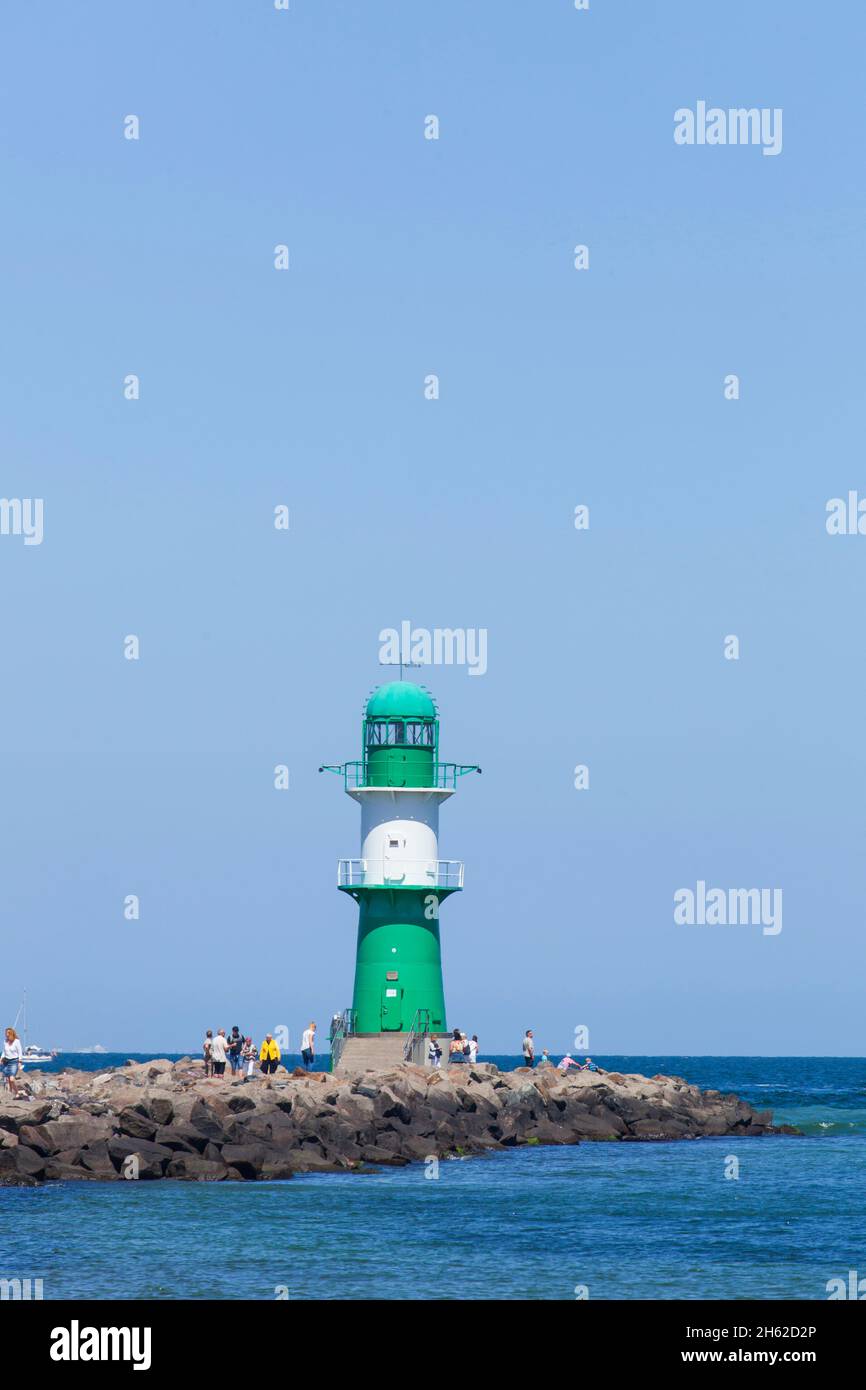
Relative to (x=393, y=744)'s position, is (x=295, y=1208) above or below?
below

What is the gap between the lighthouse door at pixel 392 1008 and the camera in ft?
142

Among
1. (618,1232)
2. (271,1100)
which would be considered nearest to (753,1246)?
(618,1232)

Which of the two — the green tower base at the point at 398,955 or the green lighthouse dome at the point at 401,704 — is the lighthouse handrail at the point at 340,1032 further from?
the green lighthouse dome at the point at 401,704

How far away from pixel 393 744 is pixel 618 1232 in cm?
1664

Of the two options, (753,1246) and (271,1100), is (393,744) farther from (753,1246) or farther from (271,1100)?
(753,1246)

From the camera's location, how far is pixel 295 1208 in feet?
97.7

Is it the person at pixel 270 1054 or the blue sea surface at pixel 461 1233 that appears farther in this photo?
the person at pixel 270 1054

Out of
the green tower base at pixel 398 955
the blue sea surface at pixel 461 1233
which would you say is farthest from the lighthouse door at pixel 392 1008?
the blue sea surface at pixel 461 1233

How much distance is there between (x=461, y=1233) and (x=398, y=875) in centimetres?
1576

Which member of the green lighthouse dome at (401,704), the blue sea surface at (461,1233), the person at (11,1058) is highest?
the green lighthouse dome at (401,704)

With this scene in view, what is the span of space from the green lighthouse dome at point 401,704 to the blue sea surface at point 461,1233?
983 centimetres

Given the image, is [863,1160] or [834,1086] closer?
[863,1160]
